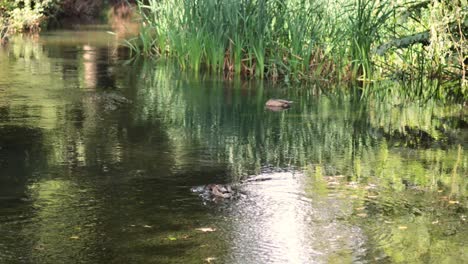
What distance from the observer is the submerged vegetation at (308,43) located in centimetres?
1207

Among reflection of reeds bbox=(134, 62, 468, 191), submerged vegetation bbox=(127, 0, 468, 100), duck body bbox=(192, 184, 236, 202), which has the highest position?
submerged vegetation bbox=(127, 0, 468, 100)

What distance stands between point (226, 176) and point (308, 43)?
6348 millimetres

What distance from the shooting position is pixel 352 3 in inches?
484

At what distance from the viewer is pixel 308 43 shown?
499 inches

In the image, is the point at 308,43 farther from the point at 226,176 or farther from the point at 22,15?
the point at 22,15

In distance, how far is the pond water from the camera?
Answer: 493 centimetres

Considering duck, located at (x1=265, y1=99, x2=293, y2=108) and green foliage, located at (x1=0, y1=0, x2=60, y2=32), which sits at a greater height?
green foliage, located at (x1=0, y1=0, x2=60, y2=32)

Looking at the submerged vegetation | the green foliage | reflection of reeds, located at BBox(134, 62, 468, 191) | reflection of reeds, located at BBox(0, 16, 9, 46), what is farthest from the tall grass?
the green foliage

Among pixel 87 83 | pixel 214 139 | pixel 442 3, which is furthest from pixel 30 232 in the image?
pixel 87 83

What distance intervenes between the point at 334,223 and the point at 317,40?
291 inches

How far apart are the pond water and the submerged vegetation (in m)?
0.93

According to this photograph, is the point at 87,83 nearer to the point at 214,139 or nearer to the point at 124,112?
the point at 124,112

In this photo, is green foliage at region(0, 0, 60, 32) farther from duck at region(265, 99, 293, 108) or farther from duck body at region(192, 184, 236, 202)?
duck body at region(192, 184, 236, 202)

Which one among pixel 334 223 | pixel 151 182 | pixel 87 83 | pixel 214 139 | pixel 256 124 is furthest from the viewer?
pixel 87 83
